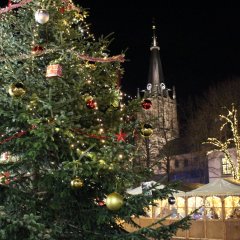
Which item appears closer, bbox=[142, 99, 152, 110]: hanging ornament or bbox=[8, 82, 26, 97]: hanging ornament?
bbox=[8, 82, 26, 97]: hanging ornament

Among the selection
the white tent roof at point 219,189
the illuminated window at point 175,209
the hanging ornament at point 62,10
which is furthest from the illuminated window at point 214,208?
the hanging ornament at point 62,10

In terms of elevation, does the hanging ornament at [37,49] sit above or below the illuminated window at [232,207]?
above

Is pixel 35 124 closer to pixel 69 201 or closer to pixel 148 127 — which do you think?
pixel 69 201

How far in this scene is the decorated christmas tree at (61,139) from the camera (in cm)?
591

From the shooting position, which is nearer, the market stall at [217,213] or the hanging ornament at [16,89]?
the hanging ornament at [16,89]

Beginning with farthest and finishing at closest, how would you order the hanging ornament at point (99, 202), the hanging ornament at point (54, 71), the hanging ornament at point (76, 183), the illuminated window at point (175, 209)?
1. the illuminated window at point (175, 209)
2. the hanging ornament at point (99, 202)
3. the hanging ornament at point (54, 71)
4. the hanging ornament at point (76, 183)

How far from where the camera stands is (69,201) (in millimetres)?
6340

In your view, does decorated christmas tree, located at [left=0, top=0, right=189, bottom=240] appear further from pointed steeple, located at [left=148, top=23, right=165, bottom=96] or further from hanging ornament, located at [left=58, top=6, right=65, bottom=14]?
pointed steeple, located at [left=148, top=23, right=165, bottom=96]

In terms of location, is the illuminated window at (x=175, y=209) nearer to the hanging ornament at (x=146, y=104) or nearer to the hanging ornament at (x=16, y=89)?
the hanging ornament at (x=146, y=104)

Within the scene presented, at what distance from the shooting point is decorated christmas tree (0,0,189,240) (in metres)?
5.91

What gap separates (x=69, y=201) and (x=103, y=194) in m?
0.81

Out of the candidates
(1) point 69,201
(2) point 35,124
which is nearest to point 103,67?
(2) point 35,124

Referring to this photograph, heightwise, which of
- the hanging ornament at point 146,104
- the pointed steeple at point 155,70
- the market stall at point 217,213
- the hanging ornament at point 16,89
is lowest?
the market stall at point 217,213

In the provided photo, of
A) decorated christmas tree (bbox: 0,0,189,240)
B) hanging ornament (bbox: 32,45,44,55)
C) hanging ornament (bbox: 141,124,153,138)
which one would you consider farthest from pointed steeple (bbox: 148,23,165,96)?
hanging ornament (bbox: 32,45,44,55)
